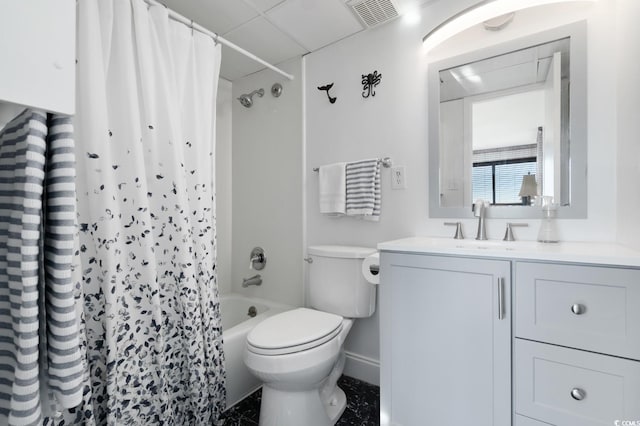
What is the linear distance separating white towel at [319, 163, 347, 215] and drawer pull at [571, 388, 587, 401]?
3.99ft

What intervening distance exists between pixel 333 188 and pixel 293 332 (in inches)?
34.9

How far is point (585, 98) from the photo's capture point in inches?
47.1

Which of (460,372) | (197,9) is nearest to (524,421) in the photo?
(460,372)

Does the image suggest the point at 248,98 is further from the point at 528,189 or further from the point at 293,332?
the point at 528,189

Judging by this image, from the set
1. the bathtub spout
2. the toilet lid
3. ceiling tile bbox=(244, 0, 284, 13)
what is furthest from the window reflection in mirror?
the bathtub spout

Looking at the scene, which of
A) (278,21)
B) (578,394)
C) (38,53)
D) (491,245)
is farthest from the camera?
(278,21)

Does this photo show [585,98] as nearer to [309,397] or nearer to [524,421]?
[524,421]

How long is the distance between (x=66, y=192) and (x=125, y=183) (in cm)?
75

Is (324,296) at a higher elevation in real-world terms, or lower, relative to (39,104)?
lower

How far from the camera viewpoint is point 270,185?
86.7 inches

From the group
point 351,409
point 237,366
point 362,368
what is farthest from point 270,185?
point 351,409

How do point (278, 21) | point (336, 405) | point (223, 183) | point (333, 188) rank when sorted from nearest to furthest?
point (336, 405) < point (278, 21) < point (333, 188) < point (223, 183)

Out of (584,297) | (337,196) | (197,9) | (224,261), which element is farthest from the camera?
(224,261)

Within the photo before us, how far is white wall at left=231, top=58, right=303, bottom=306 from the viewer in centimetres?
207
